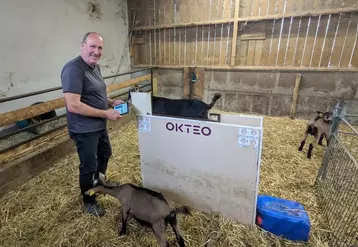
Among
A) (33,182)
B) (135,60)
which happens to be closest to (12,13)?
(33,182)

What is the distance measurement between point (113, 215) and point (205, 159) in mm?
1004

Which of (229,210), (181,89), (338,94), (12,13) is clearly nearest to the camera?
(229,210)

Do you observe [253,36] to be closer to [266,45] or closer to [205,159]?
[266,45]

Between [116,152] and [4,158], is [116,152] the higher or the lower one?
the lower one

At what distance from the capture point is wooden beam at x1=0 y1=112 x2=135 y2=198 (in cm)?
224

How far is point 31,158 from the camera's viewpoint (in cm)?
246

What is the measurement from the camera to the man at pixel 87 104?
149 centimetres

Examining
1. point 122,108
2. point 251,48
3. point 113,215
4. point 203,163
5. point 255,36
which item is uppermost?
point 255,36

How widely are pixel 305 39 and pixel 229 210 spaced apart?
13.4 ft

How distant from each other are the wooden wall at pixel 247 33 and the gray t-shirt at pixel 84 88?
379 centimetres

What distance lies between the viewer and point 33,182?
241cm

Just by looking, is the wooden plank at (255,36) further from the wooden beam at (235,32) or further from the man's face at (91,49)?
the man's face at (91,49)

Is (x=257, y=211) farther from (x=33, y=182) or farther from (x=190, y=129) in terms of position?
(x=33, y=182)

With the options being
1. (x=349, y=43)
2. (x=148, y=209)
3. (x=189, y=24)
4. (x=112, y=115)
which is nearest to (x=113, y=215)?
(x=148, y=209)
